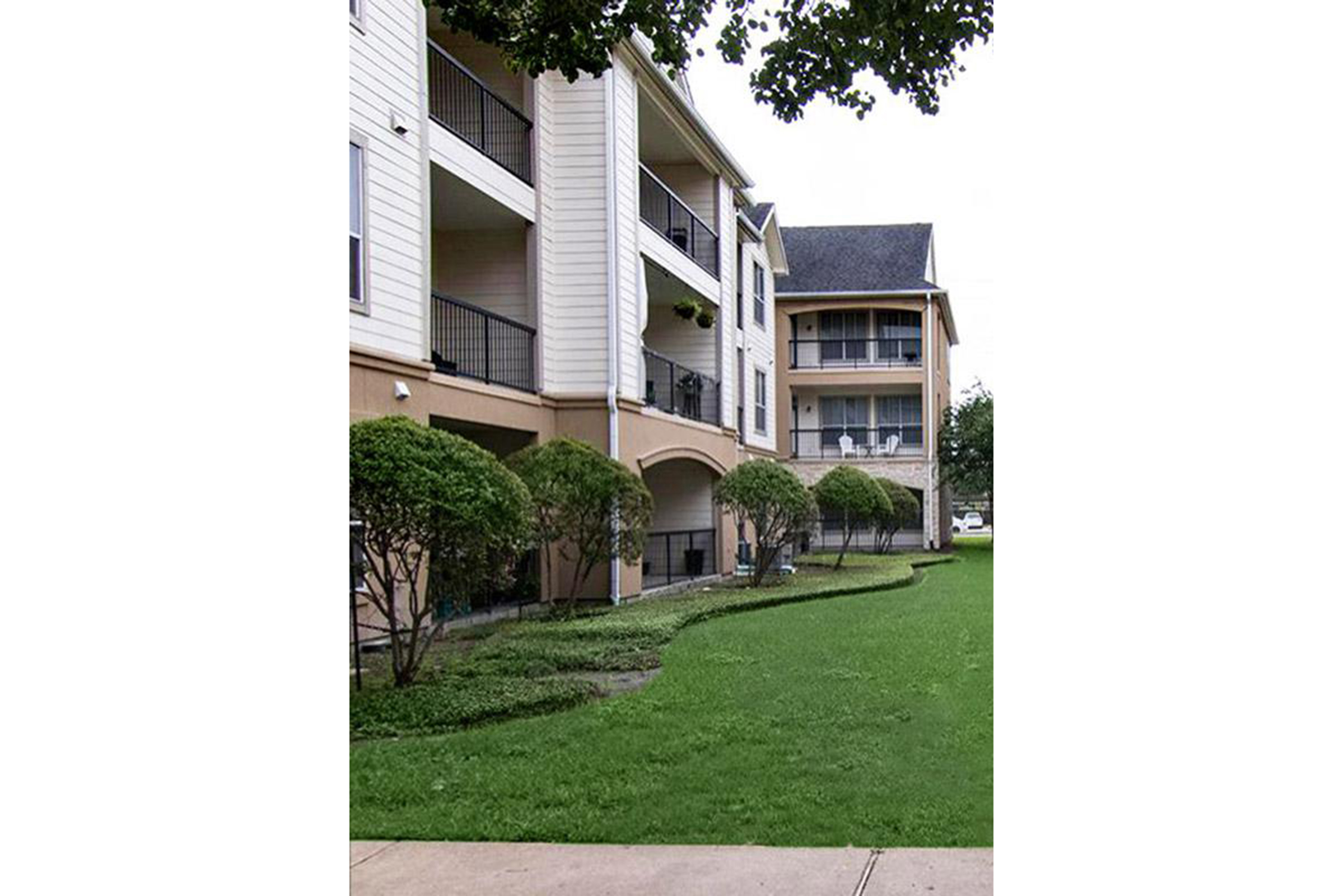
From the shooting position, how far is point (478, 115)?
25.0 ft

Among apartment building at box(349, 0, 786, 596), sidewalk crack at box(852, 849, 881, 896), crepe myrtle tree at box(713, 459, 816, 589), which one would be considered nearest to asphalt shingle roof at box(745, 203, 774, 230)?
apartment building at box(349, 0, 786, 596)

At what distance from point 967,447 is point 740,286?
4.98 m

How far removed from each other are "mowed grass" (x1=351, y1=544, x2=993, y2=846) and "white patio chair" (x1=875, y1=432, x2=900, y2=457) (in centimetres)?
950

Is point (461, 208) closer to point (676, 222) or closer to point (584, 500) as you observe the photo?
point (584, 500)

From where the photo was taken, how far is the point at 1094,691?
113 centimetres

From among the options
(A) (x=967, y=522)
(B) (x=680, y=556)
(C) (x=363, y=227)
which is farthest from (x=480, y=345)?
(A) (x=967, y=522)

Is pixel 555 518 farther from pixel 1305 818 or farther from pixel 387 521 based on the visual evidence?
pixel 1305 818

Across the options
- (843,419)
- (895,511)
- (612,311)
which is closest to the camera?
(612,311)

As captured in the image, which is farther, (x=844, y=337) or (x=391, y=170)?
(x=844, y=337)

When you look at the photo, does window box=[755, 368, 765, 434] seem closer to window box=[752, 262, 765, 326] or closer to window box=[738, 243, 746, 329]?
window box=[752, 262, 765, 326]

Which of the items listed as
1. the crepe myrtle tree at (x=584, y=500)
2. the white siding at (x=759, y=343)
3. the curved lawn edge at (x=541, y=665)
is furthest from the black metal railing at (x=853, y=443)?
the crepe myrtle tree at (x=584, y=500)

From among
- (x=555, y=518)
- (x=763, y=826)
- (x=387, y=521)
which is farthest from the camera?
(x=555, y=518)
